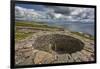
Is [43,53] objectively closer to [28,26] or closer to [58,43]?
[58,43]

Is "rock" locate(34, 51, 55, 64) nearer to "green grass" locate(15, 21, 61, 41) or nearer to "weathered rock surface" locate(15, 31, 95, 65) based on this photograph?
"weathered rock surface" locate(15, 31, 95, 65)

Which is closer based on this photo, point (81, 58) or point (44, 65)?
point (44, 65)

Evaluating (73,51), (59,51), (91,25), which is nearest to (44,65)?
(59,51)

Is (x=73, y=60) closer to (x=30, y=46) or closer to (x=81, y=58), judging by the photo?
(x=81, y=58)

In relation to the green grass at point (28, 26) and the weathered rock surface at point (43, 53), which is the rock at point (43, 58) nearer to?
the weathered rock surface at point (43, 53)

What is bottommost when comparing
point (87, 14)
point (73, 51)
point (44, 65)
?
point (44, 65)

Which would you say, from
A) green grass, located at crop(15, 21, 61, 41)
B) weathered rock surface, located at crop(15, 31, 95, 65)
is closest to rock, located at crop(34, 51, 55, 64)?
weathered rock surface, located at crop(15, 31, 95, 65)
